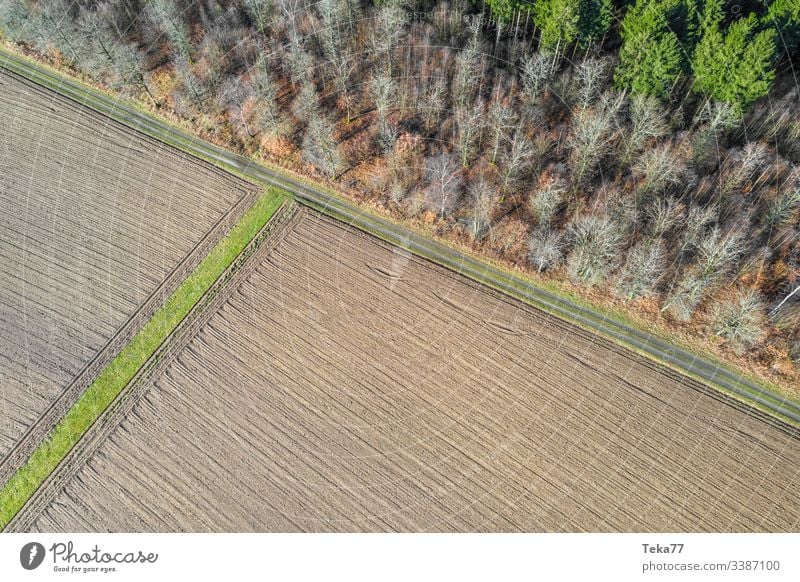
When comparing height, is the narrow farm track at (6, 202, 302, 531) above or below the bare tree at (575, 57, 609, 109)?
below

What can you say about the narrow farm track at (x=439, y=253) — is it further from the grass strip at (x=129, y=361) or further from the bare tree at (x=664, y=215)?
the bare tree at (x=664, y=215)

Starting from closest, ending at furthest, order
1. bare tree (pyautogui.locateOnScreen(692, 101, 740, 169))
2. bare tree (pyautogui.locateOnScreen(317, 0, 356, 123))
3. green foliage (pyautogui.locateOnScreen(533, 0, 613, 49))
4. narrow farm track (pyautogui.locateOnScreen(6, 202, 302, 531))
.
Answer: narrow farm track (pyautogui.locateOnScreen(6, 202, 302, 531))
bare tree (pyautogui.locateOnScreen(692, 101, 740, 169))
green foliage (pyautogui.locateOnScreen(533, 0, 613, 49))
bare tree (pyautogui.locateOnScreen(317, 0, 356, 123))

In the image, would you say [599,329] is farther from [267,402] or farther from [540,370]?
[267,402]

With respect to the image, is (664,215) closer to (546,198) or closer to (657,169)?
(657,169)

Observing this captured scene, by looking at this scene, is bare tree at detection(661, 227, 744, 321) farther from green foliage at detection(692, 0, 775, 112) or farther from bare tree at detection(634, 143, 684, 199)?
green foliage at detection(692, 0, 775, 112)

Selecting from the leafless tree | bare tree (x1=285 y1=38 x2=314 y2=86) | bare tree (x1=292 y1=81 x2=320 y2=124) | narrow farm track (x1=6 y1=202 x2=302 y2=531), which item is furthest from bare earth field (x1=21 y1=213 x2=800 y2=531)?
bare tree (x1=285 y1=38 x2=314 y2=86)

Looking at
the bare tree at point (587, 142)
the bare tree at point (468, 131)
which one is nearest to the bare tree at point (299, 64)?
the bare tree at point (468, 131)

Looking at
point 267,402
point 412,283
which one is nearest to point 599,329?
point 412,283
